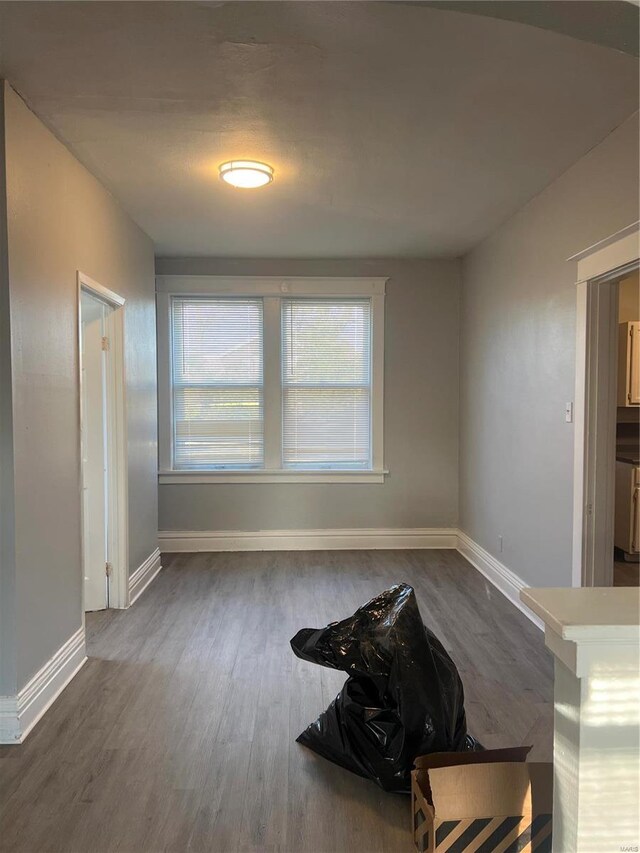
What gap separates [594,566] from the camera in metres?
3.04

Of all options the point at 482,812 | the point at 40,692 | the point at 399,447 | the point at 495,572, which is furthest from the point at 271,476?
the point at 482,812

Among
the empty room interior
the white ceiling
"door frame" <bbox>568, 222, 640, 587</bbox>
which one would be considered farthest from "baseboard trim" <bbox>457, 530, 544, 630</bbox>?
the white ceiling

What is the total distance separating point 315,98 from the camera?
7.80ft

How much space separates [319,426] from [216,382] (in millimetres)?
1041

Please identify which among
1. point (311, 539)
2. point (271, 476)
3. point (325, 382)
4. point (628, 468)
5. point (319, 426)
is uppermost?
point (325, 382)

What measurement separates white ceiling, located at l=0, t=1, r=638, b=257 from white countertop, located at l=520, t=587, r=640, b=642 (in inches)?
63.3

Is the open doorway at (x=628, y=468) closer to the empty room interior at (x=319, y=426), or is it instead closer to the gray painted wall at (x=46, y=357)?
the empty room interior at (x=319, y=426)

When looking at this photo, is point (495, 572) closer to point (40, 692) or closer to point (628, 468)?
point (628, 468)

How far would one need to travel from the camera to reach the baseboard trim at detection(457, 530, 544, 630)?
3.82m

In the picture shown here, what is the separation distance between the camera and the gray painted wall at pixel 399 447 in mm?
5238

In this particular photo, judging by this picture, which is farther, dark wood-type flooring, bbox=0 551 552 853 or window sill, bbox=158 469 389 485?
window sill, bbox=158 469 389 485

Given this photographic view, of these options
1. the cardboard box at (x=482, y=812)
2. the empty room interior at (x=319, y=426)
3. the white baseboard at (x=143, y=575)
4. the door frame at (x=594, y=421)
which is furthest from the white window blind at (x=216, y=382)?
the cardboard box at (x=482, y=812)

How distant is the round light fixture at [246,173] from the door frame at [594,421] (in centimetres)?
175

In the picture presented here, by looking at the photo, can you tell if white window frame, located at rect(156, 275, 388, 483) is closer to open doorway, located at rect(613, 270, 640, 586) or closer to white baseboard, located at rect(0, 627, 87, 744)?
open doorway, located at rect(613, 270, 640, 586)
